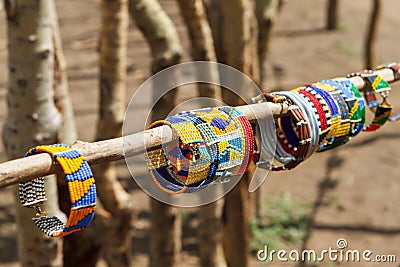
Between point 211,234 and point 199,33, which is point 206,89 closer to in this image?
point 199,33

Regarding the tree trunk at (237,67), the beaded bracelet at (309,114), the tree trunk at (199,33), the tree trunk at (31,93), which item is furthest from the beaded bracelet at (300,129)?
the tree trunk at (237,67)

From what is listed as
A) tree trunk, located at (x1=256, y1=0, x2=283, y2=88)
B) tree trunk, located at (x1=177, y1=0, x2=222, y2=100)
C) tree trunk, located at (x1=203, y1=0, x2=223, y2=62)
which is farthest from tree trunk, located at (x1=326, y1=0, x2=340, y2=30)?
tree trunk, located at (x1=177, y1=0, x2=222, y2=100)

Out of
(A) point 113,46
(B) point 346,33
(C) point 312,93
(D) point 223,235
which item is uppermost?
(B) point 346,33

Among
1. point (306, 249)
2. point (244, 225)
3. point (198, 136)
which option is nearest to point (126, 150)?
point (198, 136)

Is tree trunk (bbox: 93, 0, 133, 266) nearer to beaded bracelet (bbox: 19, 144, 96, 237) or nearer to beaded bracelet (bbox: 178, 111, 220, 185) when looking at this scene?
beaded bracelet (bbox: 178, 111, 220, 185)

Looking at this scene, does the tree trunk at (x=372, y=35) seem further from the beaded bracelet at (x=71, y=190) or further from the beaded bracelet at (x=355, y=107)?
the beaded bracelet at (x=71, y=190)

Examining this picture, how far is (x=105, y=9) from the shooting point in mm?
2359

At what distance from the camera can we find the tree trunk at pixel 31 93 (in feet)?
6.13

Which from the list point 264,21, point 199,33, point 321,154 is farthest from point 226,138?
point 321,154

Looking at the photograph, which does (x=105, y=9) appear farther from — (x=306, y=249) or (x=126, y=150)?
(x=306, y=249)

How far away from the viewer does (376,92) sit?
5.22 feet

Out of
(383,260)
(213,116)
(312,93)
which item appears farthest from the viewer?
(383,260)

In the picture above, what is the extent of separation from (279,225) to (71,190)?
349 centimetres

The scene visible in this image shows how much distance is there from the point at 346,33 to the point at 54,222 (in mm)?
7324
